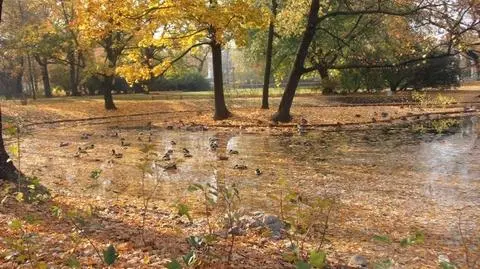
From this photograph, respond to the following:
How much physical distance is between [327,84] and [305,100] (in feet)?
18.7

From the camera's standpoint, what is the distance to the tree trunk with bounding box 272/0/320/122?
739 inches

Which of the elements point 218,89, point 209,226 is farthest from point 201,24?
point 209,226

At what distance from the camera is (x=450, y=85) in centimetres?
3719

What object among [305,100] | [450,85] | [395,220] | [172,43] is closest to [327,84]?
[305,100]

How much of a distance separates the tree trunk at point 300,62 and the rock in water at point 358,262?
586 inches

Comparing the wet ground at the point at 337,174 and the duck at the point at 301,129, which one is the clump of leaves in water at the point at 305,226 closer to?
the wet ground at the point at 337,174

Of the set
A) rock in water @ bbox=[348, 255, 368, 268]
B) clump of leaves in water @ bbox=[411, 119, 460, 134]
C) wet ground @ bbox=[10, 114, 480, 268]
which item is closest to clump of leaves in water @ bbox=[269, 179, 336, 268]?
wet ground @ bbox=[10, 114, 480, 268]

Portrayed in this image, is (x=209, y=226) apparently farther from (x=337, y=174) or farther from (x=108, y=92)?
(x=108, y=92)

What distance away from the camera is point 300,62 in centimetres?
1958

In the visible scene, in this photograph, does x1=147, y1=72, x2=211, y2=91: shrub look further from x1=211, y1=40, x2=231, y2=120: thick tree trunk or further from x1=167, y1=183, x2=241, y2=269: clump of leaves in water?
x1=167, y1=183, x2=241, y2=269: clump of leaves in water

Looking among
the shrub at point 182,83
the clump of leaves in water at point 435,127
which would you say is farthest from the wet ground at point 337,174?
the shrub at point 182,83

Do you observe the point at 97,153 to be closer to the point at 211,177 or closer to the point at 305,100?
the point at 211,177

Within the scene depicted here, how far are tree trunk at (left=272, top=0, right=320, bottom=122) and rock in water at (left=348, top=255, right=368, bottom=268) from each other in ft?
48.8

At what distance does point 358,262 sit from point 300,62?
49.9ft
